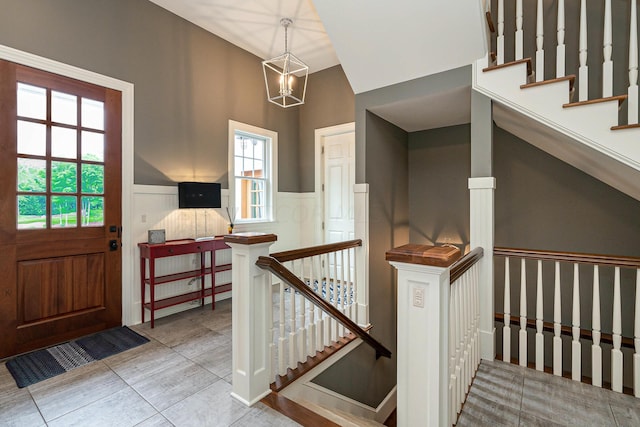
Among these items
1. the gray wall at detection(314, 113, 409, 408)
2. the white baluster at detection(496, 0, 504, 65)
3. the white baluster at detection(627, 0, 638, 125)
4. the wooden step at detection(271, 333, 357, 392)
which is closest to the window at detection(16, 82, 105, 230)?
the wooden step at detection(271, 333, 357, 392)

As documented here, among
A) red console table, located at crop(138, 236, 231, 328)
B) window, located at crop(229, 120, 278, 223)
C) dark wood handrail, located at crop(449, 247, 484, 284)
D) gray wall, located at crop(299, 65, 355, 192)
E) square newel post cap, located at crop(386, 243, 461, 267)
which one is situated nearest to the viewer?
square newel post cap, located at crop(386, 243, 461, 267)

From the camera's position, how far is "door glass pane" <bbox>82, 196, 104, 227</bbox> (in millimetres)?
2921

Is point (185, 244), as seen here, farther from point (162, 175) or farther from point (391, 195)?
point (391, 195)

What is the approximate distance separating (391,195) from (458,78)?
155 cm

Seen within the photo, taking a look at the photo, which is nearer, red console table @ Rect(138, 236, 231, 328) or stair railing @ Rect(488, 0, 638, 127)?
stair railing @ Rect(488, 0, 638, 127)

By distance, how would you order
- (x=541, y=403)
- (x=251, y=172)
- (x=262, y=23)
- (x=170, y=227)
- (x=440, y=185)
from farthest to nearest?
(x=251, y=172)
(x=440, y=185)
(x=262, y=23)
(x=170, y=227)
(x=541, y=403)

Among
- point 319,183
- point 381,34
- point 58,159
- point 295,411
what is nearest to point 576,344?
point 295,411

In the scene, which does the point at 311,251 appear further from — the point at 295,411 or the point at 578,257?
the point at 578,257

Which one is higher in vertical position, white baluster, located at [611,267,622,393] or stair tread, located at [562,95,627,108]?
stair tread, located at [562,95,627,108]

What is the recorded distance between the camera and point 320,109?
16.2 ft

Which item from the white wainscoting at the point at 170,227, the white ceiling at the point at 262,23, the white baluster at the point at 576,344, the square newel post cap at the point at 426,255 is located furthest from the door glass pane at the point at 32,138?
the white baluster at the point at 576,344

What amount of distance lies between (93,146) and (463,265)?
3.48 m

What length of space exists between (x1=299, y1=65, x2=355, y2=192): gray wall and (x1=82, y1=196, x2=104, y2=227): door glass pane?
2937 mm

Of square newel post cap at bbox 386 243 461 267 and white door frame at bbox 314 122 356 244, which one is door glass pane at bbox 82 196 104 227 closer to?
white door frame at bbox 314 122 356 244
